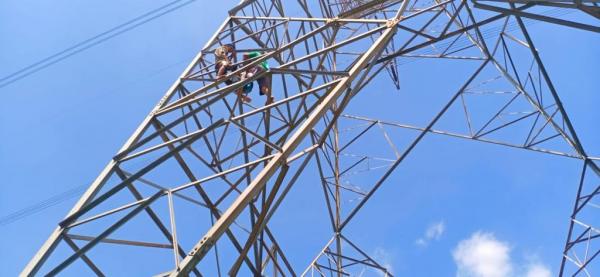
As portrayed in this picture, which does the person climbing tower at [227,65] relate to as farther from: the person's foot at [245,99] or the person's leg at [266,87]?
the person's leg at [266,87]

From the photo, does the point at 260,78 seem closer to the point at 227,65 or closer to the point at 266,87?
the point at 266,87

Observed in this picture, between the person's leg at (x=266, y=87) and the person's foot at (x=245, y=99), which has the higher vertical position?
the person's foot at (x=245, y=99)

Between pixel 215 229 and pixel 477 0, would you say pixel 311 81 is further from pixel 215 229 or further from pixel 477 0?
pixel 215 229

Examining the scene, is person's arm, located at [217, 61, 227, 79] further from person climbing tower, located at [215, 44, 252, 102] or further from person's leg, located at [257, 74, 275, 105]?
person's leg, located at [257, 74, 275, 105]

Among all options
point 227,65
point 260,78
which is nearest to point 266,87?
point 260,78

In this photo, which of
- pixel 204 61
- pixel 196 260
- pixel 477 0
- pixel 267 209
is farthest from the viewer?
pixel 204 61

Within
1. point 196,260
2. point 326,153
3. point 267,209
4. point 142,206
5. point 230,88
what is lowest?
point 196,260

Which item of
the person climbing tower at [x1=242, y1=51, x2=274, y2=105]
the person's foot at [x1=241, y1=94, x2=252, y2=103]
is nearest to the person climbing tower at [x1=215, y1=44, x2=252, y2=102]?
the person's foot at [x1=241, y1=94, x2=252, y2=103]

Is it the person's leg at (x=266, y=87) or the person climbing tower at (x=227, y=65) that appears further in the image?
the person climbing tower at (x=227, y=65)

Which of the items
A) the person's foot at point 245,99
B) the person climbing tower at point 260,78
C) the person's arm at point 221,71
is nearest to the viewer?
the person climbing tower at point 260,78

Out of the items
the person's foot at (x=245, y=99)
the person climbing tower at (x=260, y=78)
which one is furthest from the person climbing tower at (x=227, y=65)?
the person climbing tower at (x=260, y=78)

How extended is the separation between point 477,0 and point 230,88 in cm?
541

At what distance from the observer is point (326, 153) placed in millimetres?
13391

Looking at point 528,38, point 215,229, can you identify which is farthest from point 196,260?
point 528,38
